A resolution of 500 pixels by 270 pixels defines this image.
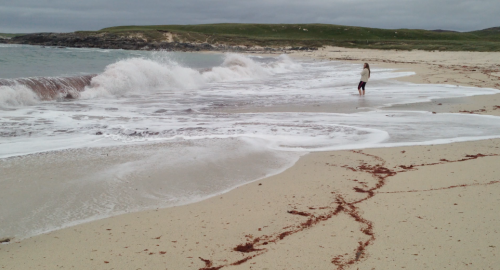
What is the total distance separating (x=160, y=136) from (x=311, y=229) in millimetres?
4462

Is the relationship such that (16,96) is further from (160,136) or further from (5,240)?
(5,240)

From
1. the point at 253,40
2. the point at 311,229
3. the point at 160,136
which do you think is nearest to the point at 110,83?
the point at 160,136

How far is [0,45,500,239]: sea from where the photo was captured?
4422 millimetres

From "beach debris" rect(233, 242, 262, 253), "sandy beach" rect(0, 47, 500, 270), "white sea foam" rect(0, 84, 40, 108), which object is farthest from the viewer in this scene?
"white sea foam" rect(0, 84, 40, 108)

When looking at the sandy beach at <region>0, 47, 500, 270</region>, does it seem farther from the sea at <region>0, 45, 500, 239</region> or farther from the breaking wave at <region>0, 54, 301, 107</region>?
the breaking wave at <region>0, 54, 301, 107</region>

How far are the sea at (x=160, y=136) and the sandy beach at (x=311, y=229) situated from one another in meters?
0.42

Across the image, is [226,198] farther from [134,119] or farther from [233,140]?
[134,119]

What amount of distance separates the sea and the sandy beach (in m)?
0.42

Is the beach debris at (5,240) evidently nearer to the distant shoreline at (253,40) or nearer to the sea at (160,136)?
the sea at (160,136)

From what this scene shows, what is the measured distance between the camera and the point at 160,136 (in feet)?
24.1

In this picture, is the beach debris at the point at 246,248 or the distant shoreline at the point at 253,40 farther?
the distant shoreline at the point at 253,40

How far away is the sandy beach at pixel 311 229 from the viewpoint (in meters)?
3.03

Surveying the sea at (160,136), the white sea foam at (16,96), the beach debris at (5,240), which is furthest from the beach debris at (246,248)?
the white sea foam at (16,96)

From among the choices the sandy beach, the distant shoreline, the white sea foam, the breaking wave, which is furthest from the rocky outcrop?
the sandy beach
